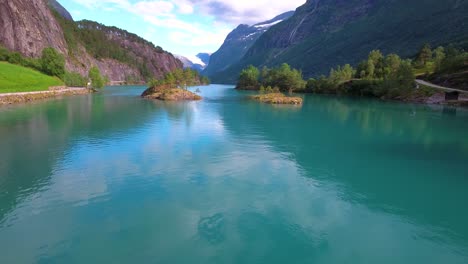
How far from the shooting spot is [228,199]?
792 inches

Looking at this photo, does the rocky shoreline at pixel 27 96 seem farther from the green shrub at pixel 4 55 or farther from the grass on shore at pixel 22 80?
the green shrub at pixel 4 55

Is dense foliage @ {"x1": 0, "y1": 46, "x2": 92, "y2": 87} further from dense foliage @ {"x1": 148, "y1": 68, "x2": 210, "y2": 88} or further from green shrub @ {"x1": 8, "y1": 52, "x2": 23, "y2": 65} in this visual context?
dense foliage @ {"x1": 148, "y1": 68, "x2": 210, "y2": 88}

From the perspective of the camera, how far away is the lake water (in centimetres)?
1453

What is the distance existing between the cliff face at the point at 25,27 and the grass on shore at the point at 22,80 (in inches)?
1660

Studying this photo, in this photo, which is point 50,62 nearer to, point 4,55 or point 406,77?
point 4,55

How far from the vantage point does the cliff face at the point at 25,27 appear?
454 ft

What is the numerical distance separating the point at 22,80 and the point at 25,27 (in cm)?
7177

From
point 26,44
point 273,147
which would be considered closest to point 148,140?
point 273,147

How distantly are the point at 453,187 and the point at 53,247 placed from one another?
88.4 ft

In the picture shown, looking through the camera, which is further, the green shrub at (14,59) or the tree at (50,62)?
the tree at (50,62)

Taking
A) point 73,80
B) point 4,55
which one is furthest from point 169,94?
point 4,55

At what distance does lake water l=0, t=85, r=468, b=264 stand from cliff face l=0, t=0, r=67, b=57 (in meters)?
133

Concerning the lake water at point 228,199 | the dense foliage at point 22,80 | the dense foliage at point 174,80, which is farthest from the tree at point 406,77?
the dense foliage at point 22,80

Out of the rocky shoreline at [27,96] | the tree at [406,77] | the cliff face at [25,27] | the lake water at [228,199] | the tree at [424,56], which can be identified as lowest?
the lake water at [228,199]
